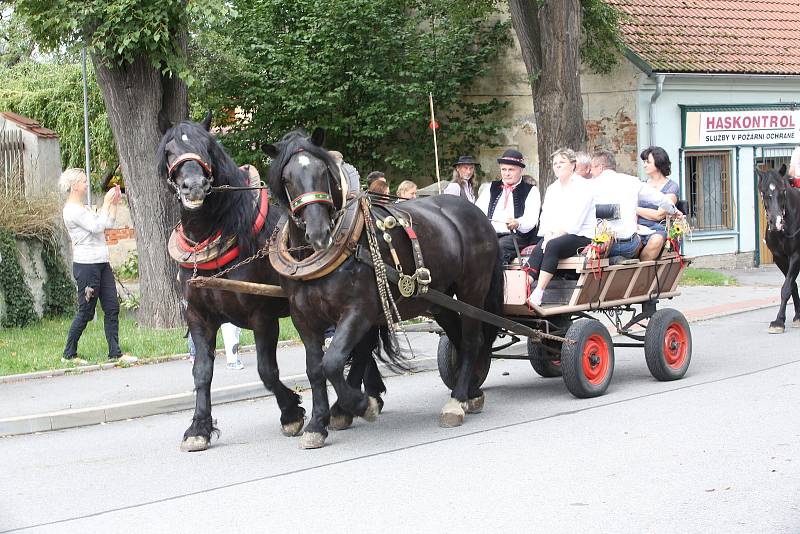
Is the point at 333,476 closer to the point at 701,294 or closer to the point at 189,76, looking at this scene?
the point at 189,76

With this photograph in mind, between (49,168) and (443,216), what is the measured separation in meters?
11.0

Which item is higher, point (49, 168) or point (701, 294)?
point (49, 168)

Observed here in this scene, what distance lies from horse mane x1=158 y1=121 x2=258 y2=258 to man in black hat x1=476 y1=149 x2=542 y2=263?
249 cm

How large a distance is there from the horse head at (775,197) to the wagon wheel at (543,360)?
14.9ft

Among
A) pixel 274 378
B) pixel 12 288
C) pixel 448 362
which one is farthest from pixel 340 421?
pixel 12 288

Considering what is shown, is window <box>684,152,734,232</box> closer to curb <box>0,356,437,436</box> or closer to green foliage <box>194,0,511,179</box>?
green foliage <box>194,0,511,179</box>

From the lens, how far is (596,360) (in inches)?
346

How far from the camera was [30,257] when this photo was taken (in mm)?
14516

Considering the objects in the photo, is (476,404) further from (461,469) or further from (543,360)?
(461,469)

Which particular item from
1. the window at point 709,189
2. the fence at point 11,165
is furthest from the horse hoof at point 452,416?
the window at point 709,189

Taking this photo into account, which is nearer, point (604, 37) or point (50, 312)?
point (50, 312)

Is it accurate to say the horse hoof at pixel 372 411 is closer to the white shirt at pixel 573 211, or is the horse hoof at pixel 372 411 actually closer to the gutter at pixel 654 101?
the white shirt at pixel 573 211

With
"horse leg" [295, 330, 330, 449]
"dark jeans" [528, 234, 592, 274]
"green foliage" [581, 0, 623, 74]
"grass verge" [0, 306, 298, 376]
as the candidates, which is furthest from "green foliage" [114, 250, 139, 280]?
"horse leg" [295, 330, 330, 449]

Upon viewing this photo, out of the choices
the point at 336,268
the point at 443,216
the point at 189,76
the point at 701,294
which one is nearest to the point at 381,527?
the point at 336,268
